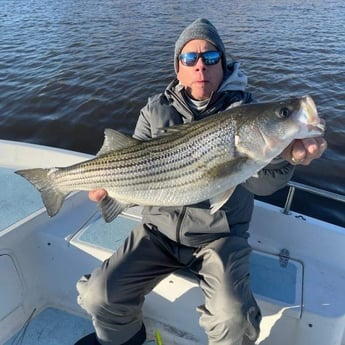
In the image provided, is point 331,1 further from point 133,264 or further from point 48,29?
point 133,264

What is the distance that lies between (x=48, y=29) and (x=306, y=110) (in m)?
17.0

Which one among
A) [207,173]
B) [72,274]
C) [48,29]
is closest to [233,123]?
[207,173]

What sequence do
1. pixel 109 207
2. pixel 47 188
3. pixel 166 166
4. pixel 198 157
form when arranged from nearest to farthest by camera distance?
1. pixel 198 157
2. pixel 166 166
3. pixel 109 207
4. pixel 47 188

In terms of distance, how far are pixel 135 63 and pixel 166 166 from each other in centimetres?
1116

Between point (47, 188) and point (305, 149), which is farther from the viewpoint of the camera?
point (47, 188)

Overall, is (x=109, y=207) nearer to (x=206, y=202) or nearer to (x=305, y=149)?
(x=206, y=202)

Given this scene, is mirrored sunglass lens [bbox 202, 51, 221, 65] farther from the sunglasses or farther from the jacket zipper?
the jacket zipper

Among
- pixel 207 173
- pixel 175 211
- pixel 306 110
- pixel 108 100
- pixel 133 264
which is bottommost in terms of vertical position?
pixel 108 100

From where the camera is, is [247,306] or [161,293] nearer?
[247,306]

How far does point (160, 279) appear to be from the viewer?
130 inches

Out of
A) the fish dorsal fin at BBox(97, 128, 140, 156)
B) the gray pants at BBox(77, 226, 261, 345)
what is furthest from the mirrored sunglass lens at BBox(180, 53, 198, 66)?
the gray pants at BBox(77, 226, 261, 345)

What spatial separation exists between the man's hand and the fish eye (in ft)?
0.63

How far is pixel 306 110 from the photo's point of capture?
2529 millimetres

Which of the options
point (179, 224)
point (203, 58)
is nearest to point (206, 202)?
point (179, 224)
